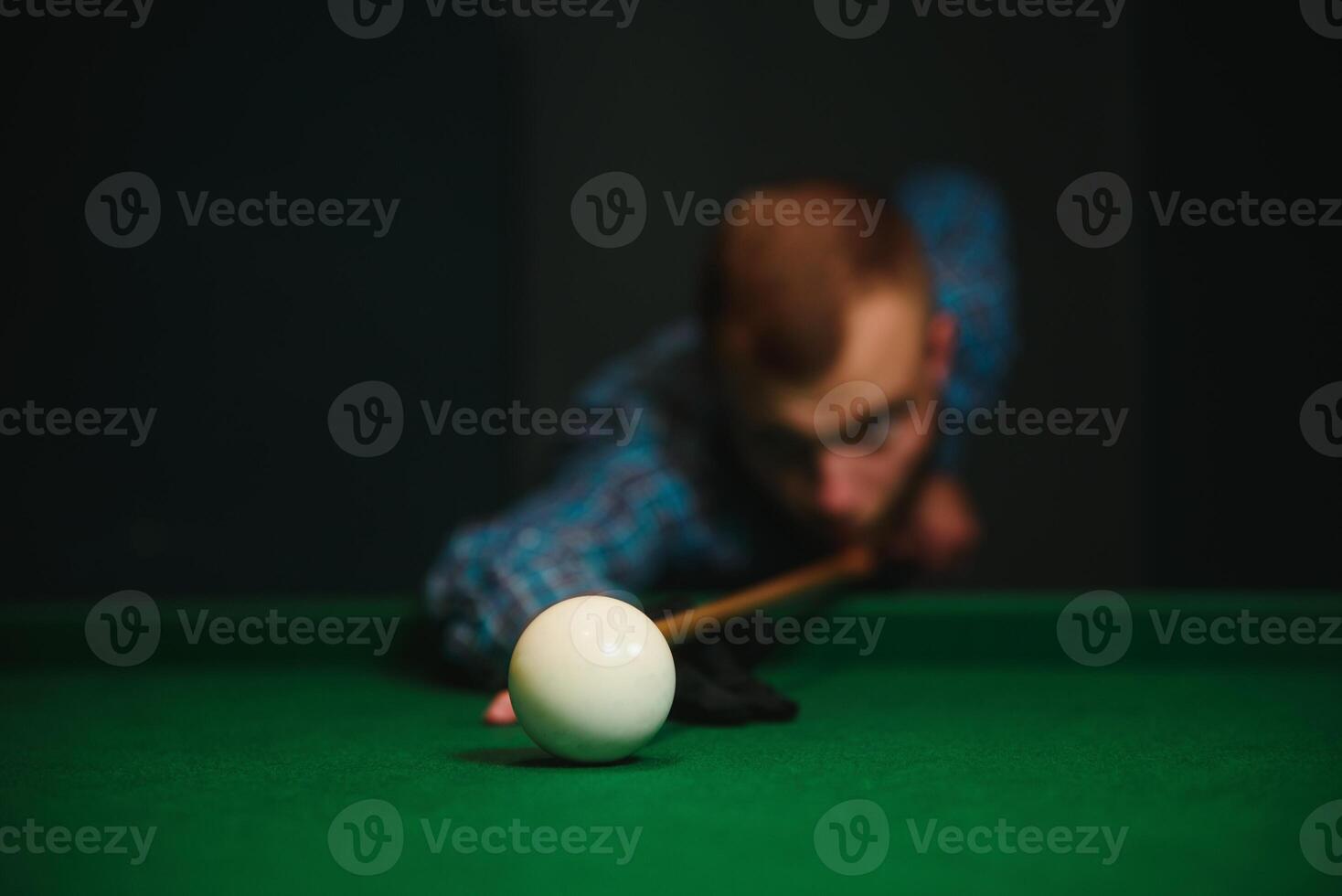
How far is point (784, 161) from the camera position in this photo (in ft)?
18.2

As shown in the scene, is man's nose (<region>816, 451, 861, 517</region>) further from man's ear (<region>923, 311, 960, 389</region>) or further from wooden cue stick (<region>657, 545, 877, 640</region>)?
man's ear (<region>923, 311, 960, 389</region>)

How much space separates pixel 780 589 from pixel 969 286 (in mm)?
1828

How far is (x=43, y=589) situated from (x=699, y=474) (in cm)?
253

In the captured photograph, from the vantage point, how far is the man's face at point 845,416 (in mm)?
2689
